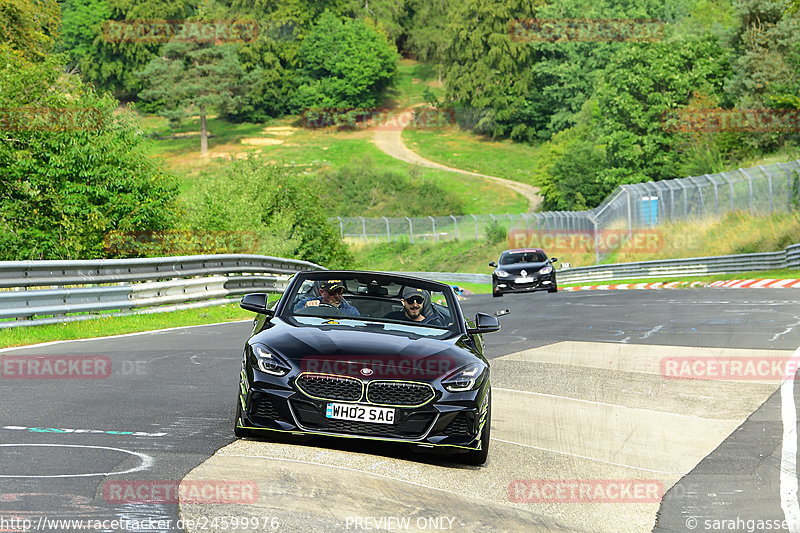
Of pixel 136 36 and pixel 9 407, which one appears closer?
pixel 9 407

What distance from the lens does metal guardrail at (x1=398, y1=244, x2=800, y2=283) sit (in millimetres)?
37969

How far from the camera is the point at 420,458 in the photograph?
7.90 meters

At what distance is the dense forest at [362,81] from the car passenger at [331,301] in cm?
1945

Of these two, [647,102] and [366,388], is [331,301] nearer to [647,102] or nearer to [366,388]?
[366,388]

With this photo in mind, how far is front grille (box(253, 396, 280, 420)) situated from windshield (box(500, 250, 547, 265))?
89.1ft

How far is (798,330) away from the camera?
58.3 ft

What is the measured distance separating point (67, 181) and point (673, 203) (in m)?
28.0

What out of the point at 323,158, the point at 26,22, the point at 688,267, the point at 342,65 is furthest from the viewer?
the point at 342,65

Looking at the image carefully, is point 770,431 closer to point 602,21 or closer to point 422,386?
point 422,386

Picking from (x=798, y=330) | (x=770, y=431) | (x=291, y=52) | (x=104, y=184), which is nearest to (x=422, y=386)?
(x=770, y=431)

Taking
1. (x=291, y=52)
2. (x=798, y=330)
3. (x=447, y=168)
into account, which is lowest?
(x=447, y=168)

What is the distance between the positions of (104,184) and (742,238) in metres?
24.7

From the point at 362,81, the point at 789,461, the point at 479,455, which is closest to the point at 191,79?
the point at 362,81

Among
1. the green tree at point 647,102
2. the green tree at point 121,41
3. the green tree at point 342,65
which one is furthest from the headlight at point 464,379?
the green tree at point 121,41
